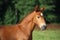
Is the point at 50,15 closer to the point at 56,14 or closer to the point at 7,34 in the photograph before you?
the point at 56,14

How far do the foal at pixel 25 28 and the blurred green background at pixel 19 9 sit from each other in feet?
65.8

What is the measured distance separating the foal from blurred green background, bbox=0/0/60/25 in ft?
65.8

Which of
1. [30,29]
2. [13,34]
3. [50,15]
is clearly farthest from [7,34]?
[50,15]

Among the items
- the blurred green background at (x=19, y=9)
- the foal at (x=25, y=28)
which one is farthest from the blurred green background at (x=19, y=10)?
the foal at (x=25, y=28)

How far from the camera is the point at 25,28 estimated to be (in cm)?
951

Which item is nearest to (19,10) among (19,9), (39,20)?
(19,9)

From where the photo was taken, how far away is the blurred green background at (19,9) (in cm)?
3053

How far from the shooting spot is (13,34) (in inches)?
368

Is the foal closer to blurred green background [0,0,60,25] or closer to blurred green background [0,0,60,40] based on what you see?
blurred green background [0,0,60,40]

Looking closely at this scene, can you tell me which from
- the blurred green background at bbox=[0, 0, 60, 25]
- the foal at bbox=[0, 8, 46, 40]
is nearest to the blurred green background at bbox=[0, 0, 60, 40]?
the blurred green background at bbox=[0, 0, 60, 25]

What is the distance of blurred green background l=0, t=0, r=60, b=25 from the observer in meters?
30.5

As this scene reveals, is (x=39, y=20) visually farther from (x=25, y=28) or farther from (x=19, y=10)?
(x=19, y=10)

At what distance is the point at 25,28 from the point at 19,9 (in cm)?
2166

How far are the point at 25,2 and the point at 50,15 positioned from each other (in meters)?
4.16
